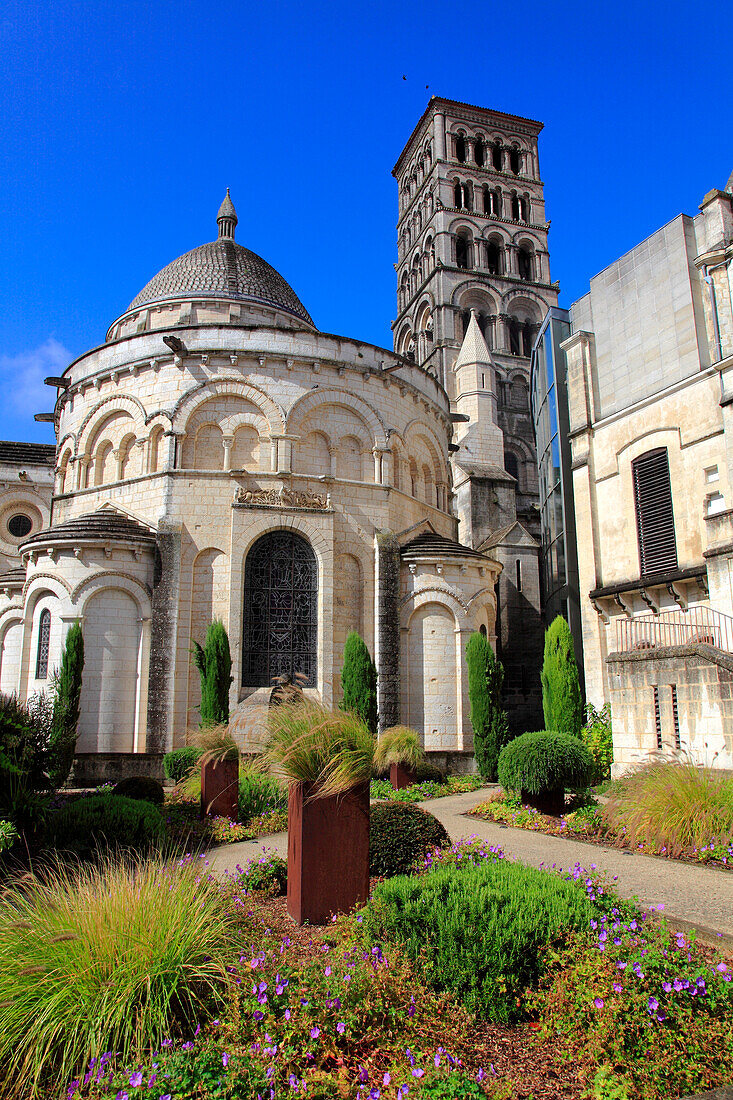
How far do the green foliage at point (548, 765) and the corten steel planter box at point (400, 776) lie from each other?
450cm

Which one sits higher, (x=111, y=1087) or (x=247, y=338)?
(x=247, y=338)

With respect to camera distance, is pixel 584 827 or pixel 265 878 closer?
pixel 265 878

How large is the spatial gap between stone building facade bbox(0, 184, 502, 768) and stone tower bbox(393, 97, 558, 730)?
16.3 meters

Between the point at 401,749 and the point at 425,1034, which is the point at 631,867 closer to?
the point at 425,1034

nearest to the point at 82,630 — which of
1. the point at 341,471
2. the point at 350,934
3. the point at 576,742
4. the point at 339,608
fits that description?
the point at 339,608

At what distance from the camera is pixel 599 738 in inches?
749

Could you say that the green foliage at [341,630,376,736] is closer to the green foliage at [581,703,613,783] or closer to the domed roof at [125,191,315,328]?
the green foliage at [581,703,613,783]

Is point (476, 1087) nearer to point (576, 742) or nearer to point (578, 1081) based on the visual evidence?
point (578, 1081)

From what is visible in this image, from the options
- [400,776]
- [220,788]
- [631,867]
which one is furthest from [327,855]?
[400,776]

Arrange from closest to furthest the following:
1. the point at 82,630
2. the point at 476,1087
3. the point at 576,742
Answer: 1. the point at 476,1087
2. the point at 576,742
3. the point at 82,630

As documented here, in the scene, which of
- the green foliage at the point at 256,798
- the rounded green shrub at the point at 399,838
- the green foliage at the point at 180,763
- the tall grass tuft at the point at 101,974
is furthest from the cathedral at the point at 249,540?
the tall grass tuft at the point at 101,974

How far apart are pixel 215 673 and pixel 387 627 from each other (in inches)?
226

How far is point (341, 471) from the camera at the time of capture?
24.5 meters

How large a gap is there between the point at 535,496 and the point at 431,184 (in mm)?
27004
